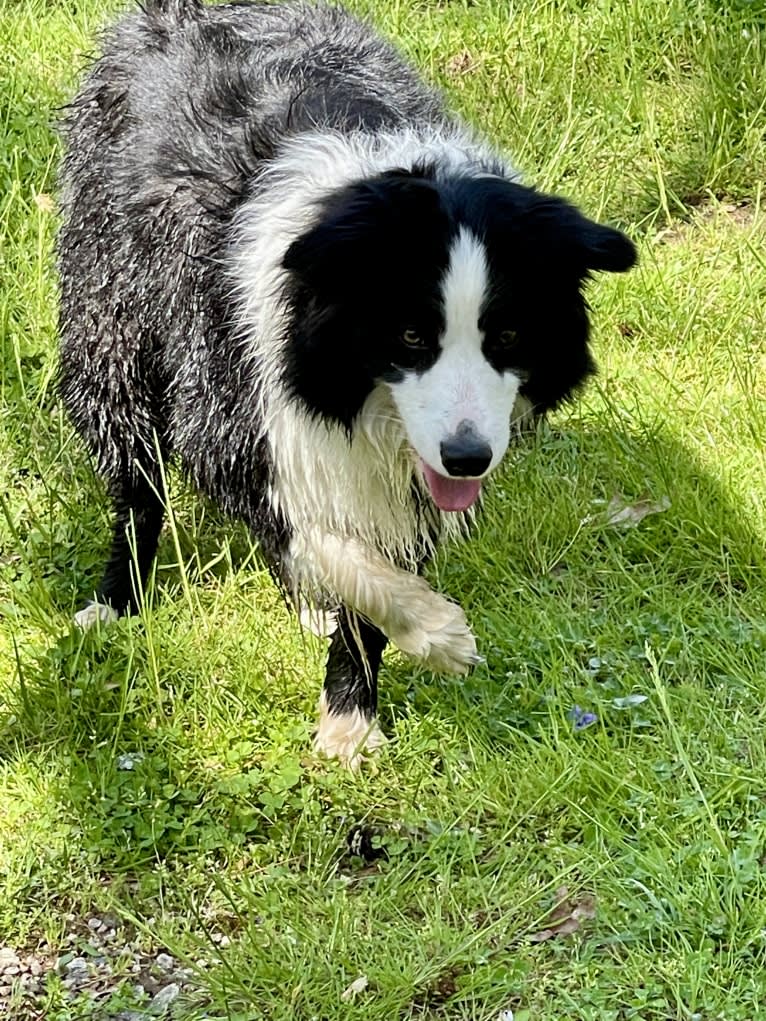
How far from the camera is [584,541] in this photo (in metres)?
3.62

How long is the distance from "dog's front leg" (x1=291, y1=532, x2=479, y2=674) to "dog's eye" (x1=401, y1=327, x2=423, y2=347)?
56 centimetres

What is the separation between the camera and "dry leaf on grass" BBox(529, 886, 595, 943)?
260 cm

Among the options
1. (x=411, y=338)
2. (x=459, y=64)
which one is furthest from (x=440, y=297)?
(x=459, y=64)

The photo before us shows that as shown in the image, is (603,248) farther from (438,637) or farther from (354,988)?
(354,988)

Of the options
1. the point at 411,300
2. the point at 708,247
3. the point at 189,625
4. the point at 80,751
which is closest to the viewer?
the point at 411,300

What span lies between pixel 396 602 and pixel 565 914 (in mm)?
692

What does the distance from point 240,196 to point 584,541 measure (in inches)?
50.0

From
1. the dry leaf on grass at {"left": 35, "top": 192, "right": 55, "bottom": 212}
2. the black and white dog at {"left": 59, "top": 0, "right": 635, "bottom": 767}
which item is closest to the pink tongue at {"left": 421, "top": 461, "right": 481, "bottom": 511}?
the black and white dog at {"left": 59, "top": 0, "right": 635, "bottom": 767}

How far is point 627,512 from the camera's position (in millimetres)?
3703

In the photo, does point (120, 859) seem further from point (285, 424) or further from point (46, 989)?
point (285, 424)

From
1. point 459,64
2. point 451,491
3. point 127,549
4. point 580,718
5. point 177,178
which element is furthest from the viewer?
point 459,64

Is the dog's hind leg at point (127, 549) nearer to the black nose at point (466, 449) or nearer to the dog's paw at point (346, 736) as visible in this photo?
the dog's paw at point (346, 736)

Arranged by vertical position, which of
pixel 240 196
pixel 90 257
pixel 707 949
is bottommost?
pixel 707 949

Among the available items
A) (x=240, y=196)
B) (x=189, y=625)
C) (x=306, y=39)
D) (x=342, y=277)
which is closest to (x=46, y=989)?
(x=189, y=625)
